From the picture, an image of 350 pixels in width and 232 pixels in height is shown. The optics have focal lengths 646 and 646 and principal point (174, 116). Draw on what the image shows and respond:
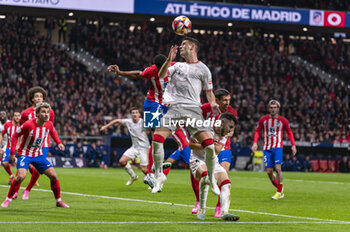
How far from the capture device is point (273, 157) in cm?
1702

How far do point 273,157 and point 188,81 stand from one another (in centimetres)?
758

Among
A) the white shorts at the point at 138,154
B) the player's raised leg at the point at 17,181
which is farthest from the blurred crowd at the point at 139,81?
the player's raised leg at the point at 17,181

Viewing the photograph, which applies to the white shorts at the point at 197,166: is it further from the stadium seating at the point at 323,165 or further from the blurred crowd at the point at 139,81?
the stadium seating at the point at 323,165

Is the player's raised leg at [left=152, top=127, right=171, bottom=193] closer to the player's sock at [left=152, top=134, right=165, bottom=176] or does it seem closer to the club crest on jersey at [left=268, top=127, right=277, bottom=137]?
the player's sock at [left=152, top=134, right=165, bottom=176]


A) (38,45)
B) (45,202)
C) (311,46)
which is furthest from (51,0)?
(45,202)

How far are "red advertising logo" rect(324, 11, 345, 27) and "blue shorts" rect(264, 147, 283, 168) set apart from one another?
95.0 feet

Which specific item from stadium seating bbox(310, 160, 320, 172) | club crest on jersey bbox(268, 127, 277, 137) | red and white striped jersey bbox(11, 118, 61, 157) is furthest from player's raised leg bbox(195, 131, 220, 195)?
stadium seating bbox(310, 160, 320, 172)

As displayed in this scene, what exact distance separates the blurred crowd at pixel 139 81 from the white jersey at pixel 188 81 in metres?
23.4

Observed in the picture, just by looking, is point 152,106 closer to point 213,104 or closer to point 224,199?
point 213,104

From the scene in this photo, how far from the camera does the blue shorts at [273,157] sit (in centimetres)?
1688

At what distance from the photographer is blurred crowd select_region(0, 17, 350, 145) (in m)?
36.1

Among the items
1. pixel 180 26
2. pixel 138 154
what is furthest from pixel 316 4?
pixel 180 26

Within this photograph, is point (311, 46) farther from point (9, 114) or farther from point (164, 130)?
point (164, 130)

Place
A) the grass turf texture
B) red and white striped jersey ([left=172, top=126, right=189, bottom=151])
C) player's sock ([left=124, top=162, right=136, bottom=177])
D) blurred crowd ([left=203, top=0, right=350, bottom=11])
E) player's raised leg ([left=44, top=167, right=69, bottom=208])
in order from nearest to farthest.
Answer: the grass turf texture → player's raised leg ([left=44, top=167, right=69, bottom=208]) → red and white striped jersey ([left=172, top=126, right=189, bottom=151]) → player's sock ([left=124, top=162, right=136, bottom=177]) → blurred crowd ([left=203, top=0, right=350, bottom=11])
